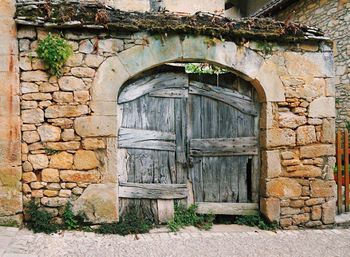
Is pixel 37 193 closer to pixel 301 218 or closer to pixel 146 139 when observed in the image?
pixel 146 139

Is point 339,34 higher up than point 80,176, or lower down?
higher up

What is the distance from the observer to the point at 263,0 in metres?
11.1

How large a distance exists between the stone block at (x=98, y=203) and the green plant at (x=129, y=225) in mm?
82

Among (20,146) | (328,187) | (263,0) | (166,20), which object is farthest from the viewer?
(263,0)

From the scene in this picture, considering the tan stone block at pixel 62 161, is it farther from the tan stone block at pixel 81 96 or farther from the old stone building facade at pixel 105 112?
the tan stone block at pixel 81 96

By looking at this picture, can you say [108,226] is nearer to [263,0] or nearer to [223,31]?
[223,31]

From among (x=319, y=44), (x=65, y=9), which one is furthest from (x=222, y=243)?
(x=65, y=9)

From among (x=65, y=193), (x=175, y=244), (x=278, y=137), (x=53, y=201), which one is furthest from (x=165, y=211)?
(x=278, y=137)

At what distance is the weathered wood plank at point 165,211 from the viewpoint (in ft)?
13.3

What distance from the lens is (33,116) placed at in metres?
3.58

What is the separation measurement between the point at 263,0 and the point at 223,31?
828cm

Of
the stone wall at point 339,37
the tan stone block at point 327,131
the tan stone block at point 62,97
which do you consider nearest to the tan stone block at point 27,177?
the tan stone block at point 62,97

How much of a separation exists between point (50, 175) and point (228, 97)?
94.9 inches

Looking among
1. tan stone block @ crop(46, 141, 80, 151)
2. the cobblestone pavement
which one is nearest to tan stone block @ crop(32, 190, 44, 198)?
the cobblestone pavement
